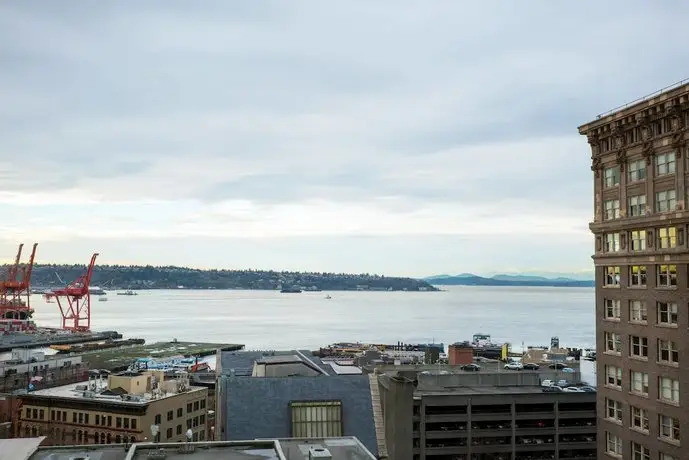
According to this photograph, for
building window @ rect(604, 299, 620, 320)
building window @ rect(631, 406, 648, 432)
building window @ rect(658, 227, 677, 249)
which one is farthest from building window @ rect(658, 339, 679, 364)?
building window @ rect(658, 227, 677, 249)

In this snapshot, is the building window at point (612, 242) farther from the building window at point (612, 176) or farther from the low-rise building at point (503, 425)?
the low-rise building at point (503, 425)

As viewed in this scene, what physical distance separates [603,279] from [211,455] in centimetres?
3427

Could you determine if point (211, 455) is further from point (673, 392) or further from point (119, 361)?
point (119, 361)

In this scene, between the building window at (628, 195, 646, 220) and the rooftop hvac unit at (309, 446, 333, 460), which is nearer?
the rooftop hvac unit at (309, 446, 333, 460)

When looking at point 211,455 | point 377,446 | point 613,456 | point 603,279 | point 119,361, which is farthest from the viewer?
point 119,361

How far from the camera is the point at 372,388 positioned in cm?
Answer: 4725

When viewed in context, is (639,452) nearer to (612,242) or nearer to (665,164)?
(612,242)

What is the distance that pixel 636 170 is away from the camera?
48875 millimetres

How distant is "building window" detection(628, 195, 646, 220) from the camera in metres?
48.1

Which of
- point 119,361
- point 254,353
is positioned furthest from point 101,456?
point 119,361

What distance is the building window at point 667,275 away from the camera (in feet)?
147

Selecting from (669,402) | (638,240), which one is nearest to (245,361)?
(638,240)

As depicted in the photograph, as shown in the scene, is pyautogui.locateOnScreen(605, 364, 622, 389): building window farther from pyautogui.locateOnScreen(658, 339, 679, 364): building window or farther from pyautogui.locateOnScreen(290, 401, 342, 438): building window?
pyautogui.locateOnScreen(290, 401, 342, 438): building window

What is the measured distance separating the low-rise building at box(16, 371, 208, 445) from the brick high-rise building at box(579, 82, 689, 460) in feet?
174
